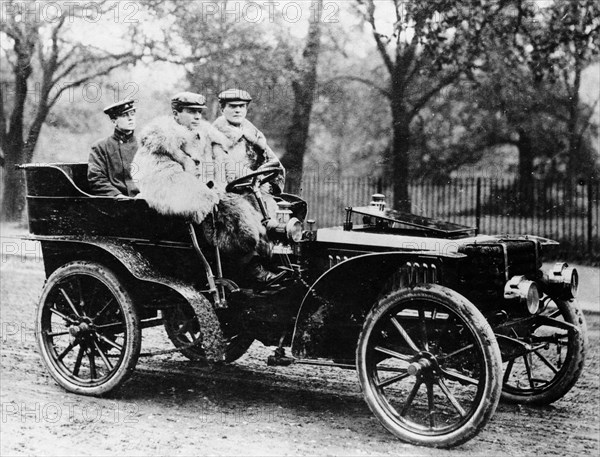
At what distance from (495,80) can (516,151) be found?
4.60 feet

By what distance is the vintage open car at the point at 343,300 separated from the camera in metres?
3.25

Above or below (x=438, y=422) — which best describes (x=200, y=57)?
above

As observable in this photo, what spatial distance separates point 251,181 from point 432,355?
1.38m

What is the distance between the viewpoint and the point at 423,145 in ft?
30.1

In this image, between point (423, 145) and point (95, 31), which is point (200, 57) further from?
point (423, 145)

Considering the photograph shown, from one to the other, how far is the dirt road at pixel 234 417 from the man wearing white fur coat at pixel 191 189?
734 mm

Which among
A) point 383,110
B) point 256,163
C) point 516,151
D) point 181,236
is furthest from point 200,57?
point 516,151

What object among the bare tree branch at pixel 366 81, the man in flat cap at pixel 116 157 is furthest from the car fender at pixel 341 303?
the bare tree branch at pixel 366 81

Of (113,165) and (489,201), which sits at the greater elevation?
(113,165)

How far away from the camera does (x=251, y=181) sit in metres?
3.88

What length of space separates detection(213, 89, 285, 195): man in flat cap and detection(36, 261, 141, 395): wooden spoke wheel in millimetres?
1012

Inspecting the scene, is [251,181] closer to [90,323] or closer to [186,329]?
[186,329]

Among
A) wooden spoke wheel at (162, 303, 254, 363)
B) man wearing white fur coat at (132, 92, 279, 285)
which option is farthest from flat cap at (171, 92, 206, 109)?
wooden spoke wheel at (162, 303, 254, 363)

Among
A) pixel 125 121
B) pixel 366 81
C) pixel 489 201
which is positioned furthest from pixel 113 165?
pixel 489 201
